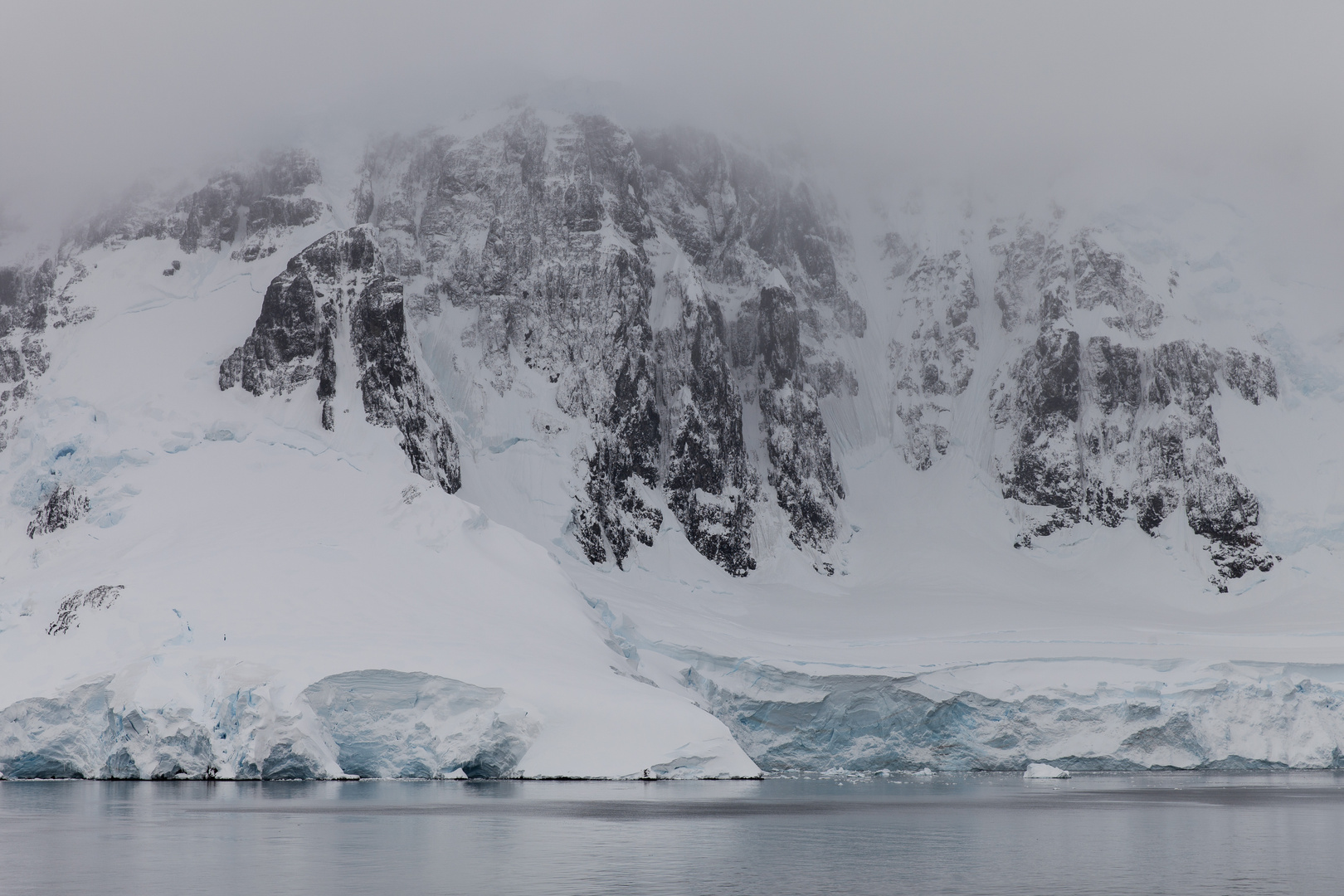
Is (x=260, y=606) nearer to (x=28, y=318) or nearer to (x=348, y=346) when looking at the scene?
(x=348, y=346)

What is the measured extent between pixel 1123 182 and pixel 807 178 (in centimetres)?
3329

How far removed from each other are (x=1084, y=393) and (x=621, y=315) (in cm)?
4677

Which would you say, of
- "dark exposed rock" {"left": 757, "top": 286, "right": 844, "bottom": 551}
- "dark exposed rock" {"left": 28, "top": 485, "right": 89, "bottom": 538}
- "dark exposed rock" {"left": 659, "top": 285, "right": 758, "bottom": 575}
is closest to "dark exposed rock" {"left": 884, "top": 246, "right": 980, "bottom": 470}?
"dark exposed rock" {"left": 757, "top": 286, "right": 844, "bottom": 551}

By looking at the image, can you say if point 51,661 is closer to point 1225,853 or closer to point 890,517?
point 1225,853

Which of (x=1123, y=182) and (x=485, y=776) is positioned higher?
(x=1123, y=182)

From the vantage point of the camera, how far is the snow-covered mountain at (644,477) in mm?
55969

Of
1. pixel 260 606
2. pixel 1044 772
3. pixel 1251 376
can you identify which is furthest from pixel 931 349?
pixel 260 606

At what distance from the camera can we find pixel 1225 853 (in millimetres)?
29969

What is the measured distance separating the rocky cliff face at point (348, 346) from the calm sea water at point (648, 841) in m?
44.0

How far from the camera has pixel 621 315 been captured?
11569 centimetres

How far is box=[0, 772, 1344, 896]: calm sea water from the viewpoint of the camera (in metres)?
24.5

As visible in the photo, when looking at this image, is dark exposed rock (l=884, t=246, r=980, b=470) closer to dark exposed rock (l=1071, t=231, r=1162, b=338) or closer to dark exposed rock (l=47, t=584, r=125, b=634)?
dark exposed rock (l=1071, t=231, r=1162, b=338)

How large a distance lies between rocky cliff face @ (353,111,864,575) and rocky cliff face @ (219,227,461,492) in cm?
1418

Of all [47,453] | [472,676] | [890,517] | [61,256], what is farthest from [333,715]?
[890,517]
